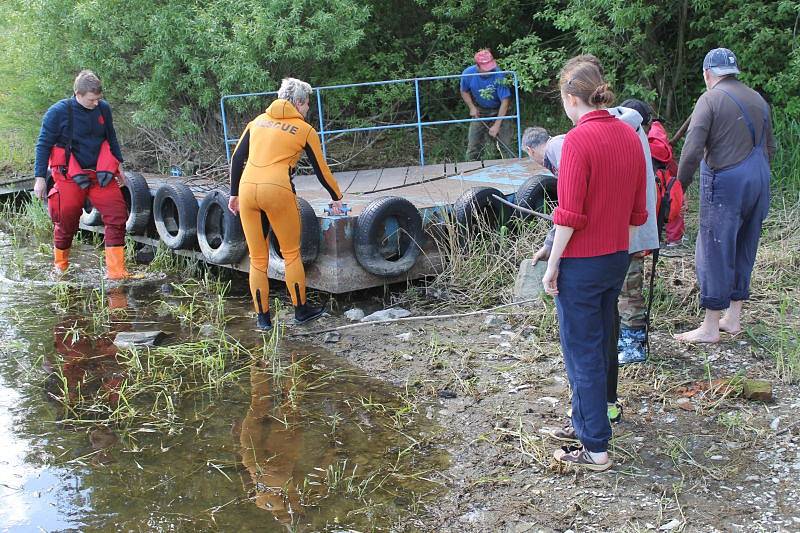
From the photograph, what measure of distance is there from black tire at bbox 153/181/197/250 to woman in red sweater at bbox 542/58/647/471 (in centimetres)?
535

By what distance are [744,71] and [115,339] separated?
7285 millimetres

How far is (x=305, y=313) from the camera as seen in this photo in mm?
6906

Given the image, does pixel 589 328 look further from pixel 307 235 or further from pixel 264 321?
pixel 307 235

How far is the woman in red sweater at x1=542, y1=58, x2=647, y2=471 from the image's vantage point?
365cm

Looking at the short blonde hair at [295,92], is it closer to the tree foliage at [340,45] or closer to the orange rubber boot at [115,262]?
the orange rubber boot at [115,262]

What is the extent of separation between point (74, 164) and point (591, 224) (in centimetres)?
573

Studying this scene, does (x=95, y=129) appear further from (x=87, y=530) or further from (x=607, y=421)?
(x=607, y=421)

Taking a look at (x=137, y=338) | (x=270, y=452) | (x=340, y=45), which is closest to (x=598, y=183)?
(x=270, y=452)

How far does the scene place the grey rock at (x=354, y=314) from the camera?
22.8ft

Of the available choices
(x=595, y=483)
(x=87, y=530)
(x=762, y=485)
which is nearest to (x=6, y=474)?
(x=87, y=530)

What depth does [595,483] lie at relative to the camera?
396 centimetres

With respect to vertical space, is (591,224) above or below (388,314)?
above

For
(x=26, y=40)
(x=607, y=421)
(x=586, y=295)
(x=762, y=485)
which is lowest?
(x=762, y=485)

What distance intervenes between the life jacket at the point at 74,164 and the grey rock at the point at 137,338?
203 centimetres
